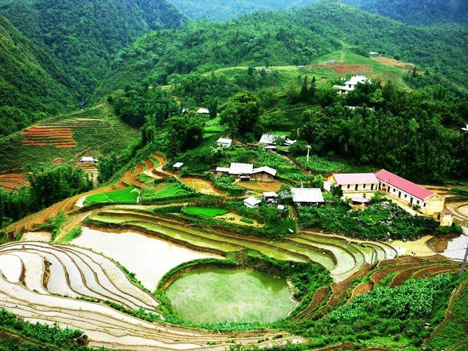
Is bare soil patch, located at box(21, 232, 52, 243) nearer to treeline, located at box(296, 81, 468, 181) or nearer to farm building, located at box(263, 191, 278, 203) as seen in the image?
farm building, located at box(263, 191, 278, 203)

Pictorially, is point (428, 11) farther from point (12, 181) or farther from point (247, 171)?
point (12, 181)

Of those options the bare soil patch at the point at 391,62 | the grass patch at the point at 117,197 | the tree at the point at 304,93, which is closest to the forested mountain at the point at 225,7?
the bare soil patch at the point at 391,62

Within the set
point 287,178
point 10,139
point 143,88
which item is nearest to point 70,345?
point 287,178

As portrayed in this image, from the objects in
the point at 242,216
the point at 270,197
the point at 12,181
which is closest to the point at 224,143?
the point at 270,197

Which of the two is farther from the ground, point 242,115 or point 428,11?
point 428,11

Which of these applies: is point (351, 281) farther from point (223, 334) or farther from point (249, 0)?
point (249, 0)
